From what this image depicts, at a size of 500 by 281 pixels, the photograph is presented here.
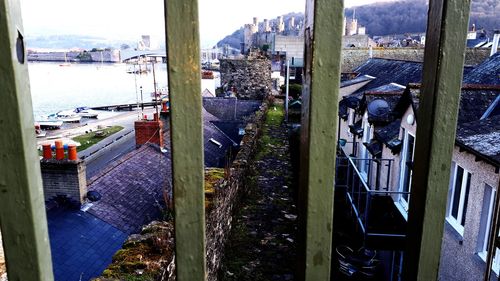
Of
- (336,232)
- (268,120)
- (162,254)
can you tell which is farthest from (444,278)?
(268,120)

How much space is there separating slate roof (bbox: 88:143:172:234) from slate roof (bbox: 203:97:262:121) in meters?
9.43

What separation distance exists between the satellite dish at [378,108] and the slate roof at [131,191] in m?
5.33

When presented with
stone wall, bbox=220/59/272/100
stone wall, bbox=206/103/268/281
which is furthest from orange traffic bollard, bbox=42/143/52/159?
stone wall, bbox=220/59/272/100

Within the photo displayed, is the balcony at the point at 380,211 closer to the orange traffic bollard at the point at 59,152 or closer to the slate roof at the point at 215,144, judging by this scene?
the slate roof at the point at 215,144

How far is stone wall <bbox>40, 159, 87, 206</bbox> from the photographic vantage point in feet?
26.3

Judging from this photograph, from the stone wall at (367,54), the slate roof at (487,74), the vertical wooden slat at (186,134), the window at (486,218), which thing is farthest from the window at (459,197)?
the stone wall at (367,54)

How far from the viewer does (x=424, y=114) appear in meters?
0.85

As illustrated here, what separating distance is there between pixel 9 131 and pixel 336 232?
9.65 m

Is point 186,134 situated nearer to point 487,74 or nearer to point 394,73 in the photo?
point 487,74

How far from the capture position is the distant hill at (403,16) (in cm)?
7964

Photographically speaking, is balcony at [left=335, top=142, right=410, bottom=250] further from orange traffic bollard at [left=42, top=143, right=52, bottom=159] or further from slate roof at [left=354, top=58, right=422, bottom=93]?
orange traffic bollard at [left=42, top=143, right=52, bottom=159]

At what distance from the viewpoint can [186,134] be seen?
81 cm

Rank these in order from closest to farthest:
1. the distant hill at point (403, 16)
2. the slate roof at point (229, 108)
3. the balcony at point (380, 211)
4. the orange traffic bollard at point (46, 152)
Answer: the balcony at point (380, 211) → the orange traffic bollard at point (46, 152) → the slate roof at point (229, 108) → the distant hill at point (403, 16)

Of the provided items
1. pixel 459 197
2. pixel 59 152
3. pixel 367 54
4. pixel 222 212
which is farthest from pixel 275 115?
pixel 367 54
